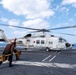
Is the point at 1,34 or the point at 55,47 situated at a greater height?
the point at 1,34

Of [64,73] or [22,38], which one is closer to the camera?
[64,73]

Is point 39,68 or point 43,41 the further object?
point 43,41

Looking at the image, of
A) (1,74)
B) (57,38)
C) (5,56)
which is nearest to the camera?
(1,74)

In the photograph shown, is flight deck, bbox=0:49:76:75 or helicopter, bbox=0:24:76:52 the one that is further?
helicopter, bbox=0:24:76:52

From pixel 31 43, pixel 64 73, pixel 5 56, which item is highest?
Answer: pixel 31 43

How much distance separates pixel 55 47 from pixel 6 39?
8.45 metres

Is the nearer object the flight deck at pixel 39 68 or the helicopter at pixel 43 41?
the flight deck at pixel 39 68

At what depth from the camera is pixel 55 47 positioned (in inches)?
1350

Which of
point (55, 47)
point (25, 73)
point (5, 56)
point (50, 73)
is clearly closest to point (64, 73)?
point (50, 73)

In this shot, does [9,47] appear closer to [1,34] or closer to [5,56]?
[5,56]

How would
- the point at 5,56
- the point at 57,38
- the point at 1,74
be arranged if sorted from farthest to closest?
1. the point at 57,38
2. the point at 5,56
3. the point at 1,74

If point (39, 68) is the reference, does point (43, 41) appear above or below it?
above

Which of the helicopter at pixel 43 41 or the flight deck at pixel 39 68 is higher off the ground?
the helicopter at pixel 43 41

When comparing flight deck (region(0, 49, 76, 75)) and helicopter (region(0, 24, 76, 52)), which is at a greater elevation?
helicopter (region(0, 24, 76, 52))
